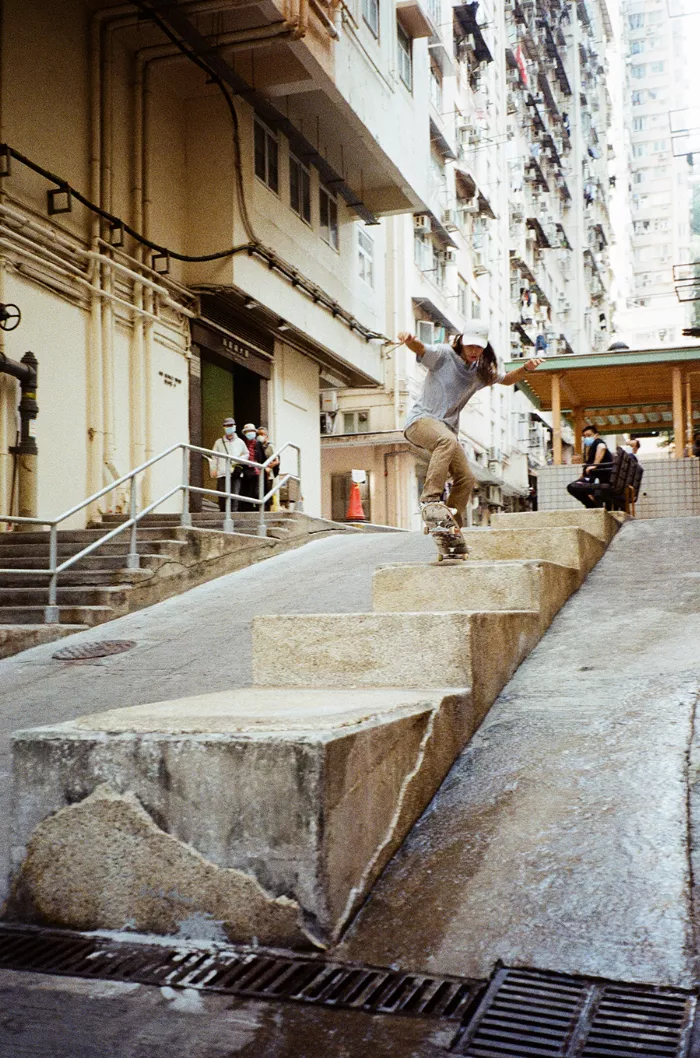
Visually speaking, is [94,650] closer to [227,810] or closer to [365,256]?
[227,810]

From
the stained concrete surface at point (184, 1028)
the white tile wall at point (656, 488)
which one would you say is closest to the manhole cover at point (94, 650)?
the stained concrete surface at point (184, 1028)

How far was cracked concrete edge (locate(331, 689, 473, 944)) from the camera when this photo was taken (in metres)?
3.16

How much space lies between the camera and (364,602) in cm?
830

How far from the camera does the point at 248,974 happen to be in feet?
9.25

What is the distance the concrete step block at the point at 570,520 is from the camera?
9258mm

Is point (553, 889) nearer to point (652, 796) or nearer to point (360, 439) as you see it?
point (652, 796)

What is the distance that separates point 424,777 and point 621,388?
15.5 meters

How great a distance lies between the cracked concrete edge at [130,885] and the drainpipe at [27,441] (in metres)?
9.78

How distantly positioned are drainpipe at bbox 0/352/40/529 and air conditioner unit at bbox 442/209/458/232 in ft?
70.9

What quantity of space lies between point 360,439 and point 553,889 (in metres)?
26.1

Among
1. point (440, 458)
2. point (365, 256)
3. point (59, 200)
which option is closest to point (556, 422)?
point (365, 256)

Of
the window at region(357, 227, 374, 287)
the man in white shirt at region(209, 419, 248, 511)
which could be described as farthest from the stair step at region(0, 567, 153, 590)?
the window at region(357, 227, 374, 287)

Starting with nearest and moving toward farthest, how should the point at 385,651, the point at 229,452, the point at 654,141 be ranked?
1. the point at 385,651
2. the point at 229,452
3. the point at 654,141

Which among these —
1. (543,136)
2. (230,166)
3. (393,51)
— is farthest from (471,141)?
(230,166)
